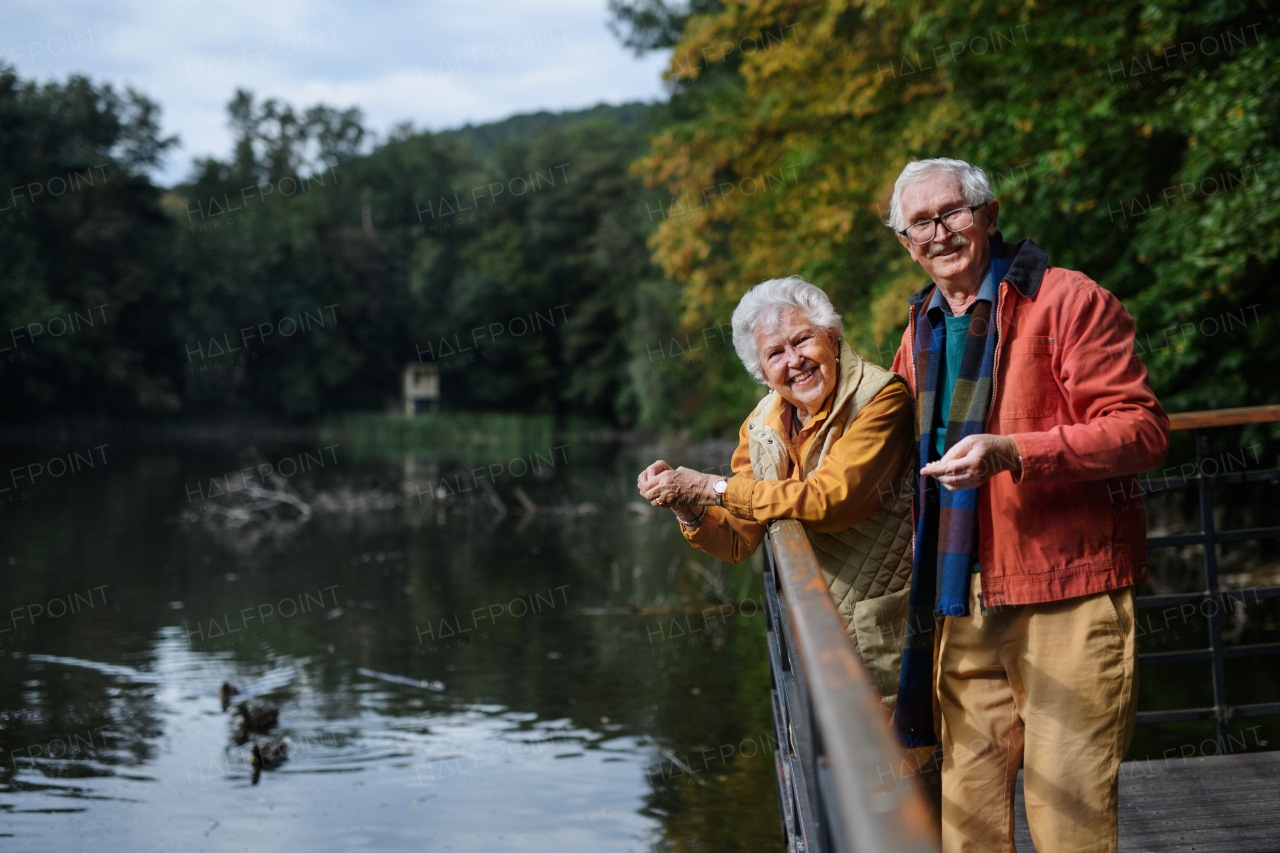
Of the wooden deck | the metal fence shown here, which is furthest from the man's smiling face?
the wooden deck

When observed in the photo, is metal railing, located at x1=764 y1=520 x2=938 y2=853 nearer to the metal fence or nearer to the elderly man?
the metal fence

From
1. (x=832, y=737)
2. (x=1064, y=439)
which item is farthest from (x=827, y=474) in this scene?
(x=832, y=737)

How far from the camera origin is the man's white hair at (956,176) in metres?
2.18

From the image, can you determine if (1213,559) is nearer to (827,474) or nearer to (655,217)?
(827,474)

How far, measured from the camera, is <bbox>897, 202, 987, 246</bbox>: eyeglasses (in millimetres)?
2178

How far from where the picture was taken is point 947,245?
2.20 metres

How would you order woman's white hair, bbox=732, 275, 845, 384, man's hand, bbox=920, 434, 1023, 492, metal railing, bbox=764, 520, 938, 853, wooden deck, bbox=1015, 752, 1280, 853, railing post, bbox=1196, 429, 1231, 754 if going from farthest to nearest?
railing post, bbox=1196, 429, 1231, 754 < wooden deck, bbox=1015, 752, 1280, 853 < woman's white hair, bbox=732, 275, 845, 384 < man's hand, bbox=920, 434, 1023, 492 < metal railing, bbox=764, 520, 938, 853

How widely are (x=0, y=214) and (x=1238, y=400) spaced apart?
1846 inches

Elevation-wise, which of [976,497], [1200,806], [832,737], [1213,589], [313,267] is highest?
[313,267]

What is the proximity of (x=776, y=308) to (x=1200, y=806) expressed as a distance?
194 centimetres

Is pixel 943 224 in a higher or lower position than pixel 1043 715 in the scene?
higher

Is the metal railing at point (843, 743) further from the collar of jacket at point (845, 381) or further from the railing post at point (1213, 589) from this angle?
the railing post at point (1213, 589)

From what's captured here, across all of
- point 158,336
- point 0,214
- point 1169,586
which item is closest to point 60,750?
point 1169,586

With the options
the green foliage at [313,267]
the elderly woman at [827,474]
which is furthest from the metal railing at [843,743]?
the green foliage at [313,267]
